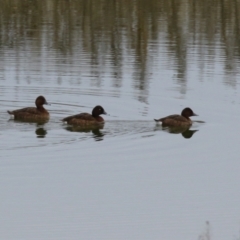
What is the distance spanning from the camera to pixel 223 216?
10953 millimetres

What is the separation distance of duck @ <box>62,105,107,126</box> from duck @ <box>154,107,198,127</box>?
1.05 metres

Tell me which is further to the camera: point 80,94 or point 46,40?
point 46,40

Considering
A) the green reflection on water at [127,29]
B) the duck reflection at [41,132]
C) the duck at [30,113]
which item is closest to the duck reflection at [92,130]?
the duck reflection at [41,132]

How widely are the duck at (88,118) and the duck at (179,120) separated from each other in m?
1.05

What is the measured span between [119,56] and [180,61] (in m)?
1.52

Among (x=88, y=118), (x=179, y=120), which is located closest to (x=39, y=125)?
(x=88, y=118)

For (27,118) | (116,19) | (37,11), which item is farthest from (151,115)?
(37,11)

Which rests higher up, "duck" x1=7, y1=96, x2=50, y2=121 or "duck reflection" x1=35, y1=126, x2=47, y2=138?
"duck" x1=7, y1=96, x2=50, y2=121

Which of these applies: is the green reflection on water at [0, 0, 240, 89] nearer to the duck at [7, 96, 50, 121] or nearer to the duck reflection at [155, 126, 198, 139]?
the duck reflection at [155, 126, 198, 139]

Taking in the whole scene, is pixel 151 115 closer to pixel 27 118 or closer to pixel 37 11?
pixel 27 118

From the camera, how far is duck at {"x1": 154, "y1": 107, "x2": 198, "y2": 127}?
53.0 ft

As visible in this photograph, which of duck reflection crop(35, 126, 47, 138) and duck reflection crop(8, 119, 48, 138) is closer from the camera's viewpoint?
duck reflection crop(35, 126, 47, 138)

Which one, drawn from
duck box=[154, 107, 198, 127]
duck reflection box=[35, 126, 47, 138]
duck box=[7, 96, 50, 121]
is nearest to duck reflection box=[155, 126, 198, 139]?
duck box=[154, 107, 198, 127]

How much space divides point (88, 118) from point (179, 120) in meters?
1.58
